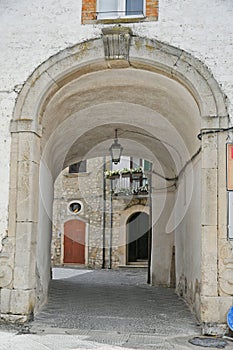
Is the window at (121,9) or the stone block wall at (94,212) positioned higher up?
the window at (121,9)

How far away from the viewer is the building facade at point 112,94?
270 inches

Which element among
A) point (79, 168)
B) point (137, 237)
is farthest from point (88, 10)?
point (137, 237)

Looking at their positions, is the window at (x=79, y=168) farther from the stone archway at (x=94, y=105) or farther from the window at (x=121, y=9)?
the window at (x=121, y=9)

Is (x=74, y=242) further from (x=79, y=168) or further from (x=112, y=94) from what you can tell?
(x=112, y=94)

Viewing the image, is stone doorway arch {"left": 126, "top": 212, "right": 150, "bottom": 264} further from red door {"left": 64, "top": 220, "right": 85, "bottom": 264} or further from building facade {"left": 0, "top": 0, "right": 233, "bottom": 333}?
building facade {"left": 0, "top": 0, "right": 233, "bottom": 333}

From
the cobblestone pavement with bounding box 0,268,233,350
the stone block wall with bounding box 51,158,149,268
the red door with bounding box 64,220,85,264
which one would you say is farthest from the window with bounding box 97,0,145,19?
the red door with bounding box 64,220,85,264

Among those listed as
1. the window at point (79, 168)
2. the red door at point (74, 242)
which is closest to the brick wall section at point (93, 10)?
the window at point (79, 168)

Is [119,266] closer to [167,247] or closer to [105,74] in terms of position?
[167,247]

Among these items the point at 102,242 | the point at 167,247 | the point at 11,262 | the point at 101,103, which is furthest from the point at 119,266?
the point at 11,262

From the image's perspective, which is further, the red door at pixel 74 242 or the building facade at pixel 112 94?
the red door at pixel 74 242

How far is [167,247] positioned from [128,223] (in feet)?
33.0

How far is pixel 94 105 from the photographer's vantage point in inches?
363

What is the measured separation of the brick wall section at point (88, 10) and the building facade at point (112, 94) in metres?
0.02

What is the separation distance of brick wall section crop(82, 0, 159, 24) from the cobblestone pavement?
4560 millimetres
